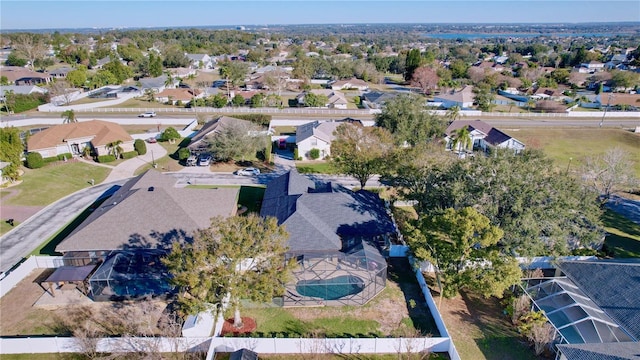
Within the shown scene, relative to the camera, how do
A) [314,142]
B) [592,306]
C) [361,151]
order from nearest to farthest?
A: [592,306], [361,151], [314,142]

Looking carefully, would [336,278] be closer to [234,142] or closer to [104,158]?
[234,142]

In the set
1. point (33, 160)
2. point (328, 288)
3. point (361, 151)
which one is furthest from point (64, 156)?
point (328, 288)

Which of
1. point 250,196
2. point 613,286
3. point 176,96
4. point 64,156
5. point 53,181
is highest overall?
point 176,96

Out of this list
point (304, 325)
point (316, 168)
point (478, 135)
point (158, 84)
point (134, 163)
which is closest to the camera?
point (304, 325)

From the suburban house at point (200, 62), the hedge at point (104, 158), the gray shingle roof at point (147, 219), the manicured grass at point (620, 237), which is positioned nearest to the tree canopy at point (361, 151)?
the gray shingle roof at point (147, 219)

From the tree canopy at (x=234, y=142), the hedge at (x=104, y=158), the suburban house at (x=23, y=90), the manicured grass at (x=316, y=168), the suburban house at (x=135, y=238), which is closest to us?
the suburban house at (x=135, y=238)

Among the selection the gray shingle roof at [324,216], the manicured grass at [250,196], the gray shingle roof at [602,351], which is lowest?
the manicured grass at [250,196]

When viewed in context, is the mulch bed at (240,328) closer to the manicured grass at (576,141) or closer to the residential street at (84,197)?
the residential street at (84,197)
